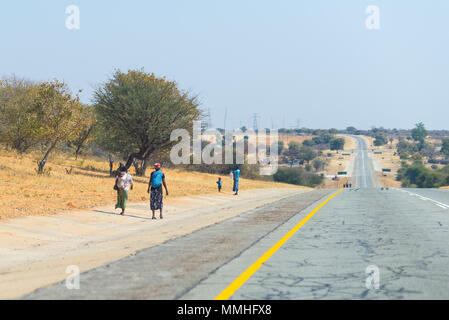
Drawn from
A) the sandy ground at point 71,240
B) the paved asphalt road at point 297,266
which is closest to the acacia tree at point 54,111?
the sandy ground at point 71,240

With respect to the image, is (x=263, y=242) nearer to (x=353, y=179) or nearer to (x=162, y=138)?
(x=162, y=138)

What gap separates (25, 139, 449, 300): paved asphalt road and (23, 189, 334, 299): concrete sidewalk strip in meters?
0.01

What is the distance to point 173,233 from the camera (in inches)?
607

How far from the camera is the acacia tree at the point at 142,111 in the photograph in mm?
42594

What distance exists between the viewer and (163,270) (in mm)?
8969

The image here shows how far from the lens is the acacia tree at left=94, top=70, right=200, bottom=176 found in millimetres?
42594

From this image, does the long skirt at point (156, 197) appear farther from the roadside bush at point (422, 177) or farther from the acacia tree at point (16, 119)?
the roadside bush at point (422, 177)

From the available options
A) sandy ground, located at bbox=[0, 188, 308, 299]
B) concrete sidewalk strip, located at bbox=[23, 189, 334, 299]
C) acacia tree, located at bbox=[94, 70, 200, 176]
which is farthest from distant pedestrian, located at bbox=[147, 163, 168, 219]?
acacia tree, located at bbox=[94, 70, 200, 176]

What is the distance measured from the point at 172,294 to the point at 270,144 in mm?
183819

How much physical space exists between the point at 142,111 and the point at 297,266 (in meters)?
34.2

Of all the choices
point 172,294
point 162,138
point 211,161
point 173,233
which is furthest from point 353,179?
point 172,294

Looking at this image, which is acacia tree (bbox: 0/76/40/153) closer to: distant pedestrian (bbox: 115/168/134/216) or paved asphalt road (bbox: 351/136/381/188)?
distant pedestrian (bbox: 115/168/134/216)

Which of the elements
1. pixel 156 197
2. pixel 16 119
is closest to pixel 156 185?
pixel 156 197

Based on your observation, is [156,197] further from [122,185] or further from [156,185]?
[122,185]
